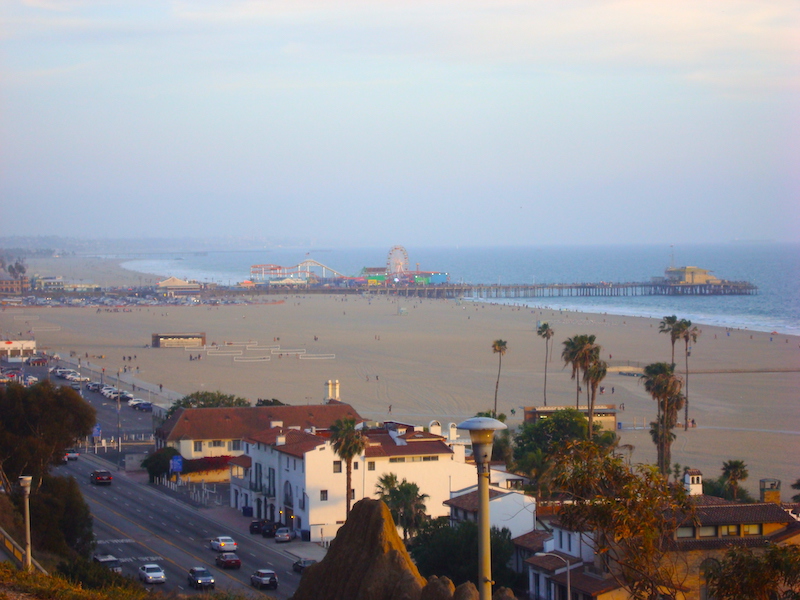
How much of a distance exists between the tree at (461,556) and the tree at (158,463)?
54.7 feet

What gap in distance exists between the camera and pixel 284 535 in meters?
29.9

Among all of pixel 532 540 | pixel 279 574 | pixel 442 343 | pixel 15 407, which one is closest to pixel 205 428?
pixel 15 407

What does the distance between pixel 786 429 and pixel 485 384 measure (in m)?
19.0

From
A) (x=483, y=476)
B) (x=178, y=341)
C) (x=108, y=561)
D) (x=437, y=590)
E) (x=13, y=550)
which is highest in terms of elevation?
(x=483, y=476)

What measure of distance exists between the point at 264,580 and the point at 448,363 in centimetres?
4776

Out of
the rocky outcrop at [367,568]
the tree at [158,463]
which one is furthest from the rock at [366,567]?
the tree at [158,463]

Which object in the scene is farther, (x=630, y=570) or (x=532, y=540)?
(x=532, y=540)

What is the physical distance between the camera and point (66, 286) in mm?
181625

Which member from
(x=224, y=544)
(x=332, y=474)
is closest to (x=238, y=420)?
(x=332, y=474)

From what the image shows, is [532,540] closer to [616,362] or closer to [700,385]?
[700,385]

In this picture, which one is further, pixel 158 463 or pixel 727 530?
pixel 158 463

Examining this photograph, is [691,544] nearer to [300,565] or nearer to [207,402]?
[300,565]

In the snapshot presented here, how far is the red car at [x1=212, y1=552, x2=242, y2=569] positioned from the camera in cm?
2577

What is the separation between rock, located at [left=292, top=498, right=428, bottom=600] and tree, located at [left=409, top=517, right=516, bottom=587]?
903cm
